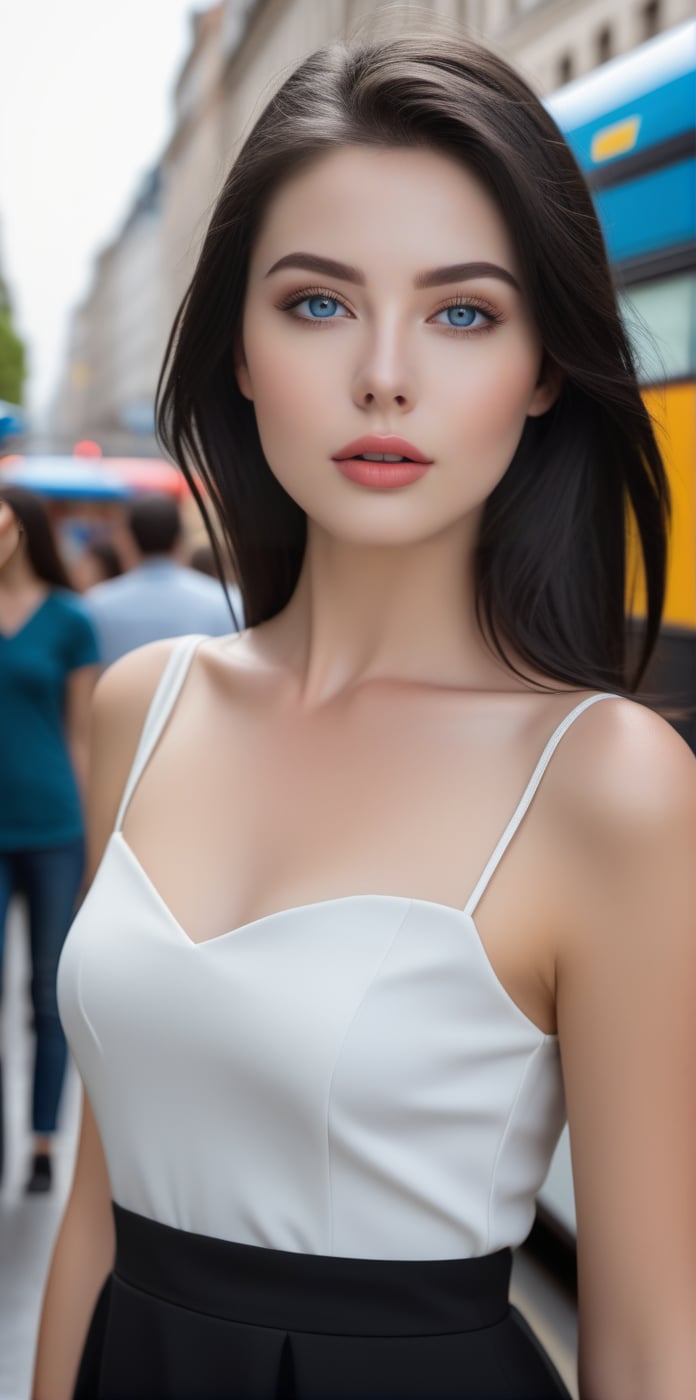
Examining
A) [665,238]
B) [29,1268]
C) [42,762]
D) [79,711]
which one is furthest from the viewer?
[79,711]

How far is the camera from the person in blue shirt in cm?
430

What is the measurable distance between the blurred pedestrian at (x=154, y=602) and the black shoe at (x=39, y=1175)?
5.26 feet

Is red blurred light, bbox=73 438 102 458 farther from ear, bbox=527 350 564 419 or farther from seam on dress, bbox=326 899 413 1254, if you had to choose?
seam on dress, bbox=326 899 413 1254

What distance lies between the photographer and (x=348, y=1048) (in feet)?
4.21

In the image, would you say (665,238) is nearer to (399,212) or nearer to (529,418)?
(529,418)

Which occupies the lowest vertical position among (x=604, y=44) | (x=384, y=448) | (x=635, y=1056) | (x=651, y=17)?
(x=635, y=1056)

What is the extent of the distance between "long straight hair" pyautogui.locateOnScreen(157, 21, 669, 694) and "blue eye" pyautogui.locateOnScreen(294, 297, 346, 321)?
0.44ft

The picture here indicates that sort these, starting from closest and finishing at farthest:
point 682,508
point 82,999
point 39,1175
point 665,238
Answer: point 82,999, point 682,508, point 665,238, point 39,1175

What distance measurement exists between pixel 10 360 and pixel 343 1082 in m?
57.9

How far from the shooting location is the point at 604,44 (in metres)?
23.3

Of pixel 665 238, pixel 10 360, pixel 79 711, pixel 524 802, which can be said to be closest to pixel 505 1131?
pixel 524 802

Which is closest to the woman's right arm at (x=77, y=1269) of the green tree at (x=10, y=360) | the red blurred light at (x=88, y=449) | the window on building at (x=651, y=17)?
the window on building at (x=651, y=17)

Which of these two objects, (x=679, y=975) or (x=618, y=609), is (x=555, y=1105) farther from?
(x=618, y=609)

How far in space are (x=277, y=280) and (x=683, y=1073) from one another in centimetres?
77
